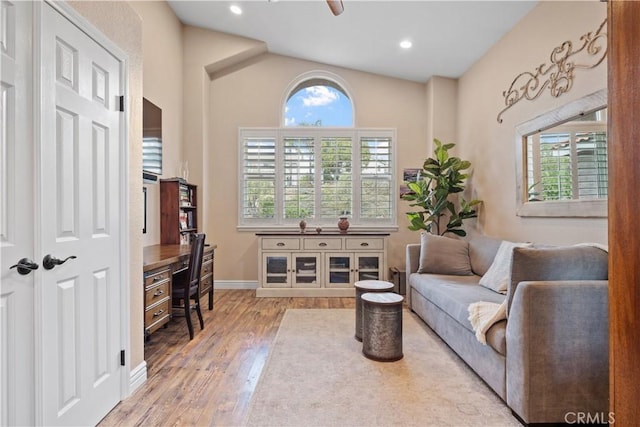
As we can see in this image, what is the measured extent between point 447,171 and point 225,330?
339 cm

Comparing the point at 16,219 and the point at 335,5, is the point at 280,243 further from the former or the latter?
the point at 16,219

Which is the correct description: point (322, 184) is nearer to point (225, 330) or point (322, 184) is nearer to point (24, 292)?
point (225, 330)

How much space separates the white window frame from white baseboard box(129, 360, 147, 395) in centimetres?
305

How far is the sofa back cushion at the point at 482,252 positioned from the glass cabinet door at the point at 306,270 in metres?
2.01

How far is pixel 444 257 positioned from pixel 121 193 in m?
3.16

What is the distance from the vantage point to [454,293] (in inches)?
115

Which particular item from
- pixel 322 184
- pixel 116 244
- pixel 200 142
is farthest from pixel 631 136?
pixel 200 142

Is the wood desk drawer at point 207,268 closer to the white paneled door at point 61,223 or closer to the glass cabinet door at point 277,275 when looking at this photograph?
the glass cabinet door at point 277,275

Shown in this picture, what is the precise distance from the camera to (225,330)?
3.43 metres

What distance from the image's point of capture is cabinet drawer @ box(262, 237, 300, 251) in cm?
483

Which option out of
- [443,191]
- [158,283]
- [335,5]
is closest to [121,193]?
[158,283]

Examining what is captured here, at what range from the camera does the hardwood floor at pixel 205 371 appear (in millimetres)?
1997

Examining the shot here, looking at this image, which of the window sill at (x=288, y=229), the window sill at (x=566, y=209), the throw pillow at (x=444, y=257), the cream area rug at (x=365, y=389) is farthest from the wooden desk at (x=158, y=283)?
the window sill at (x=566, y=209)

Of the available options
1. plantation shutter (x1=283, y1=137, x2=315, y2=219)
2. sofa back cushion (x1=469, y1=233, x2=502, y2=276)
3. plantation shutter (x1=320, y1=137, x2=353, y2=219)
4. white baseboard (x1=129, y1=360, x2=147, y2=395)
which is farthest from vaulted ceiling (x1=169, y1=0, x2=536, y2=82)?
white baseboard (x1=129, y1=360, x2=147, y2=395)
